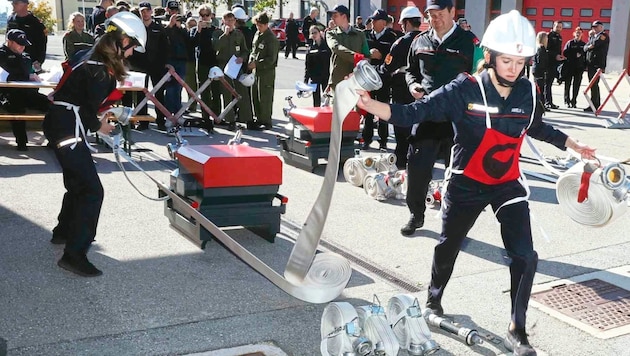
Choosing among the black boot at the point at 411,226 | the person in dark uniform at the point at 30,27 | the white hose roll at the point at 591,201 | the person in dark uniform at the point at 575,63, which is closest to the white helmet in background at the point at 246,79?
the person in dark uniform at the point at 30,27

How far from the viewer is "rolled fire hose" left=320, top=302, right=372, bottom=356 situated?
396 cm

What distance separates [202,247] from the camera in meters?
6.18

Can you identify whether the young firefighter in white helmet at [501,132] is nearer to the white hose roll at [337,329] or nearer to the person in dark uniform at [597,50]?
the white hose roll at [337,329]

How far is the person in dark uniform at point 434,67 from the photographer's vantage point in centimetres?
647

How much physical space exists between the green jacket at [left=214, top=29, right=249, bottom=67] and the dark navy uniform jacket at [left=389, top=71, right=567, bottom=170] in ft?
28.5

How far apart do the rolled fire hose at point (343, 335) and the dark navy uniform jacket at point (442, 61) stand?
2806 mm

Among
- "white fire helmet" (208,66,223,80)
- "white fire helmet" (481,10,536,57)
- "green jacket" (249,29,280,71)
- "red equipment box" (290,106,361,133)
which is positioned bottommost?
"red equipment box" (290,106,361,133)

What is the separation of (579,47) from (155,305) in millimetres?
14438

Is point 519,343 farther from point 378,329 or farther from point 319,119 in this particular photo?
point 319,119

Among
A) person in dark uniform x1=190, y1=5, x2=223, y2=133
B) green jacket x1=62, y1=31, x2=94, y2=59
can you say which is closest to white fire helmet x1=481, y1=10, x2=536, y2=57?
person in dark uniform x1=190, y1=5, x2=223, y2=133

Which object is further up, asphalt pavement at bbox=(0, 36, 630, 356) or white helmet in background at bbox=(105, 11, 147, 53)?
white helmet in background at bbox=(105, 11, 147, 53)

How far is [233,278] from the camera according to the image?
5551mm

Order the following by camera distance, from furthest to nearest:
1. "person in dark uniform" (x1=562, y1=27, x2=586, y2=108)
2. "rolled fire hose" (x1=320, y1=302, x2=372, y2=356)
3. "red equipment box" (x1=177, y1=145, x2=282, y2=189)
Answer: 1. "person in dark uniform" (x1=562, y1=27, x2=586, y2=108)
2. "red equipment box" (x1=177, y1=145, x2=282, y2=189)
3. "rolled fire hose" (x1=320, y1=302, x2=372, y2=356)

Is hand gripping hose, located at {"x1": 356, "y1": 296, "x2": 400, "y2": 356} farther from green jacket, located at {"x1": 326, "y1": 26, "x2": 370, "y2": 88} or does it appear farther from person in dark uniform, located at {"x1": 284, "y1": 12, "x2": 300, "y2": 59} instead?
person in dark uniform, located at {"x1": 284, "y1": 12, "x2": 300, "y2": 59}
